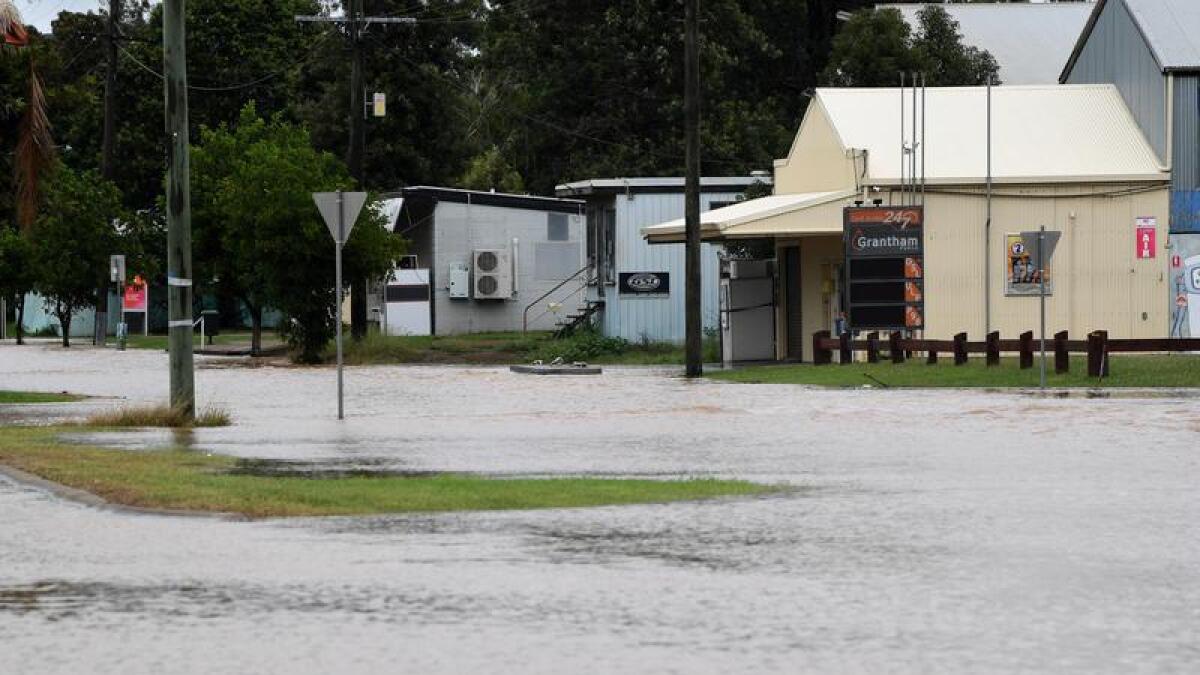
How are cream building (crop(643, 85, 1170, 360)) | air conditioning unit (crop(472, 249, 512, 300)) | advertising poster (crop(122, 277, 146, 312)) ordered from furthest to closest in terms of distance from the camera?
advertising poster (crop(122, 277, 146, 312)), air conditioning unit (crop(472, 249, 512, 300)), cream building (crop(643, 85, 1170, 360))

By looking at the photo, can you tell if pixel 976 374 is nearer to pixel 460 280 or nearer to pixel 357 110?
pixel 357 110

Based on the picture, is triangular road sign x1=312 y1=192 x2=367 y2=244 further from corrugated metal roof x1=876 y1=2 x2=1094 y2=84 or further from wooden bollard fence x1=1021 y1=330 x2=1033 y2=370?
corrugated metal roof x1=876 y1=2 x2=1094 y2=84

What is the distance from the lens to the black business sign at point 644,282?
186 feet

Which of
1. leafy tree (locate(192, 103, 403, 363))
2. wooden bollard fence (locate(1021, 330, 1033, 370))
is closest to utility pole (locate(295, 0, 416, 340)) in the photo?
leafy tree (locate(192, 103, 403, 363))

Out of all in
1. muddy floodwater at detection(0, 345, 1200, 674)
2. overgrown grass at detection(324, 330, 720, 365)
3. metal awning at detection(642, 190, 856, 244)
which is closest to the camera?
muddy floodwater at detection(0, 345, 1200, 674)

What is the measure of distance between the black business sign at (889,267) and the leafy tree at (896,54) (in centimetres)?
2751

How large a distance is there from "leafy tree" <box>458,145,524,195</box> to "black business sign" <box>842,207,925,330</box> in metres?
47.5

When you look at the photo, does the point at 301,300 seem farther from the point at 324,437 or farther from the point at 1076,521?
the point at 1076,521

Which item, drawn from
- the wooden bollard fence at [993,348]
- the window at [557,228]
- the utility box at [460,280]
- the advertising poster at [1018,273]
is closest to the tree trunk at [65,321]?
the utility box at [460,280]

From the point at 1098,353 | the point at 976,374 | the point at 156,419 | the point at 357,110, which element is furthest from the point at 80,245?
the point at 156,419

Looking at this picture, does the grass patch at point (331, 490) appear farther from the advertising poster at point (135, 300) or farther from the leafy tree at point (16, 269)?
the advertising poster at point (135, 300)

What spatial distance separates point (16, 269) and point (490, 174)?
22.8 meters

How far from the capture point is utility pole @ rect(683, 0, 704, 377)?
136 ft

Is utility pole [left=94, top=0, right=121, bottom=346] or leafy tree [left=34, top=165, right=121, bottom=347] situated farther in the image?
utility pole [left=94, top=0, right=121, bottom=346]
